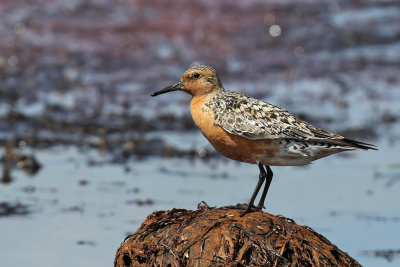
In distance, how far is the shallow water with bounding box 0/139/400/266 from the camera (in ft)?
35.7

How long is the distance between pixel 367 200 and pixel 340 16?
10064mm

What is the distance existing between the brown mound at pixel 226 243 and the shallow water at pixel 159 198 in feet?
6.81

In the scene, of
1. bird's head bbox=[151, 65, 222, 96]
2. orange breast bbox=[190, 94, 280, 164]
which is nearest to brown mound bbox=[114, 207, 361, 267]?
orange breast bbox=[190, 94, 280, 164]

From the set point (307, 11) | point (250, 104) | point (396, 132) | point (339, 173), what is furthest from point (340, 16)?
point (250, 104)

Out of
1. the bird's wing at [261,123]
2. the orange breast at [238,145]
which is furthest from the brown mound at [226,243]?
the bird's wing at [261,123]

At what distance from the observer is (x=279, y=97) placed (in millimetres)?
16641

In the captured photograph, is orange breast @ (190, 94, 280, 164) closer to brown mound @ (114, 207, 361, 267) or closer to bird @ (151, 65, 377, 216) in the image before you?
bird @ (151, 65, 377, 216)

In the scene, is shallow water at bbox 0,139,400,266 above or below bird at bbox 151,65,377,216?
below

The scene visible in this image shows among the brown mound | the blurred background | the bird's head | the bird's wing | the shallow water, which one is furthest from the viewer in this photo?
the blurred background

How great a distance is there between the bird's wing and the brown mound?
2.96ft

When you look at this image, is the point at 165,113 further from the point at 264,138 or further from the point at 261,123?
the point at 264,138

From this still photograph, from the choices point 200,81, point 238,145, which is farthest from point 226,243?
point 200,81

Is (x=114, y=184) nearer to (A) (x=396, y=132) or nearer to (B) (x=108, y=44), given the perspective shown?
(A) (x=396, y=132)

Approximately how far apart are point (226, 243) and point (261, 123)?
1.53 meters
